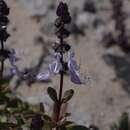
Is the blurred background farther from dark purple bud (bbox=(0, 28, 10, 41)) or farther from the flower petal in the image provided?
the flower petal

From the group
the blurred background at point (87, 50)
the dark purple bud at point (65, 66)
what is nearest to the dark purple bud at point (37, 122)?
the dark purple bud at point (65, 66)

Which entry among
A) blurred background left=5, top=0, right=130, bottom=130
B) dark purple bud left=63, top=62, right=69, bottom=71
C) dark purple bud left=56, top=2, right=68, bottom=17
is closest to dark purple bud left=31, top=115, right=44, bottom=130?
dark purple bud left=63, top=62, right=69, bottom=71

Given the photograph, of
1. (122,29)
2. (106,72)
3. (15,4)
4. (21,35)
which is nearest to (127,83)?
(106,72)

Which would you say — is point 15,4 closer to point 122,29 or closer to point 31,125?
point 122,29

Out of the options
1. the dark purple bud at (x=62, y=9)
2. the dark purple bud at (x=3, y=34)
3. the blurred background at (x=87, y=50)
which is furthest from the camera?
the blurred background at (x=87, y=50)

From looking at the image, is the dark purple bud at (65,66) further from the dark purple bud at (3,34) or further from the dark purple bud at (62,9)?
the dark purple bud at (3,34)
